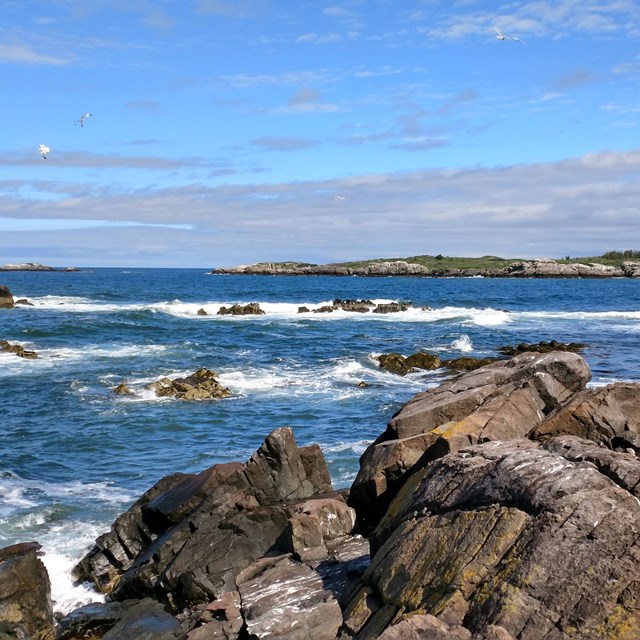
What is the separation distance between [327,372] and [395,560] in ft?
87.5

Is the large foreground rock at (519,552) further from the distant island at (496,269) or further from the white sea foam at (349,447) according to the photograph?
the distant island at (496,269)

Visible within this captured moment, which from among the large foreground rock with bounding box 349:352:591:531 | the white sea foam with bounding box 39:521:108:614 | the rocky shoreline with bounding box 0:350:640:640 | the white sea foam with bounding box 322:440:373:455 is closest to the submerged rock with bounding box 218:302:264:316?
the white sea foam with bounding box 322:440:373:455

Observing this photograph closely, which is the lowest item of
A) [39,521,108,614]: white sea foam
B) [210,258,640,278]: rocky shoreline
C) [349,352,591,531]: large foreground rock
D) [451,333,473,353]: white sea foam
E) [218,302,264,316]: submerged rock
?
[39,521,108,614]: white sea foam

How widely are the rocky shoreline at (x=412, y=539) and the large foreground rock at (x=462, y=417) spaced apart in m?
0.04

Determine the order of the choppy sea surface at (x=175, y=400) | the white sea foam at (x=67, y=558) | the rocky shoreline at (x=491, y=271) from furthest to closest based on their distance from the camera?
the rocky shoreline at (x=491, y=271) → the choppy sea surface at (x=175, y=400) → the white sea foam at (x=67, y=558)

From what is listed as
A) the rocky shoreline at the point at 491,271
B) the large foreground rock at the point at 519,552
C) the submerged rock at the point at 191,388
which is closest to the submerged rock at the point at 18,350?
the submerged rock at the point at 191,388

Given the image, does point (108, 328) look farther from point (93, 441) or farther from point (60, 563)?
point (60, 563)

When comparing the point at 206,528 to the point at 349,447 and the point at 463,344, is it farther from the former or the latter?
the point at 463,344

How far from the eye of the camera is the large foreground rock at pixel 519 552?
7.38 m

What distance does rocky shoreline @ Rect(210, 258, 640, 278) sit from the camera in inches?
6644

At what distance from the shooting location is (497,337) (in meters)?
51.2

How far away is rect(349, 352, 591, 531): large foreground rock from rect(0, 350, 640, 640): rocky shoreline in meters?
0.04

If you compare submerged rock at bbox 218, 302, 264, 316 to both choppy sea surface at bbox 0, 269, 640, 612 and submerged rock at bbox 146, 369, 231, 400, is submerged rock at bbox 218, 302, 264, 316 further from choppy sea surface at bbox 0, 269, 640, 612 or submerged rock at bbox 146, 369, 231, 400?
submerged rock at bbox 146, 369, 231, 400

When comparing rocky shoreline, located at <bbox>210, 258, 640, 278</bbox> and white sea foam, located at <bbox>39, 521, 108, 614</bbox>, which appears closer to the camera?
white sea foam, located at <bbox>39, 521, 108, 614</bbox>
